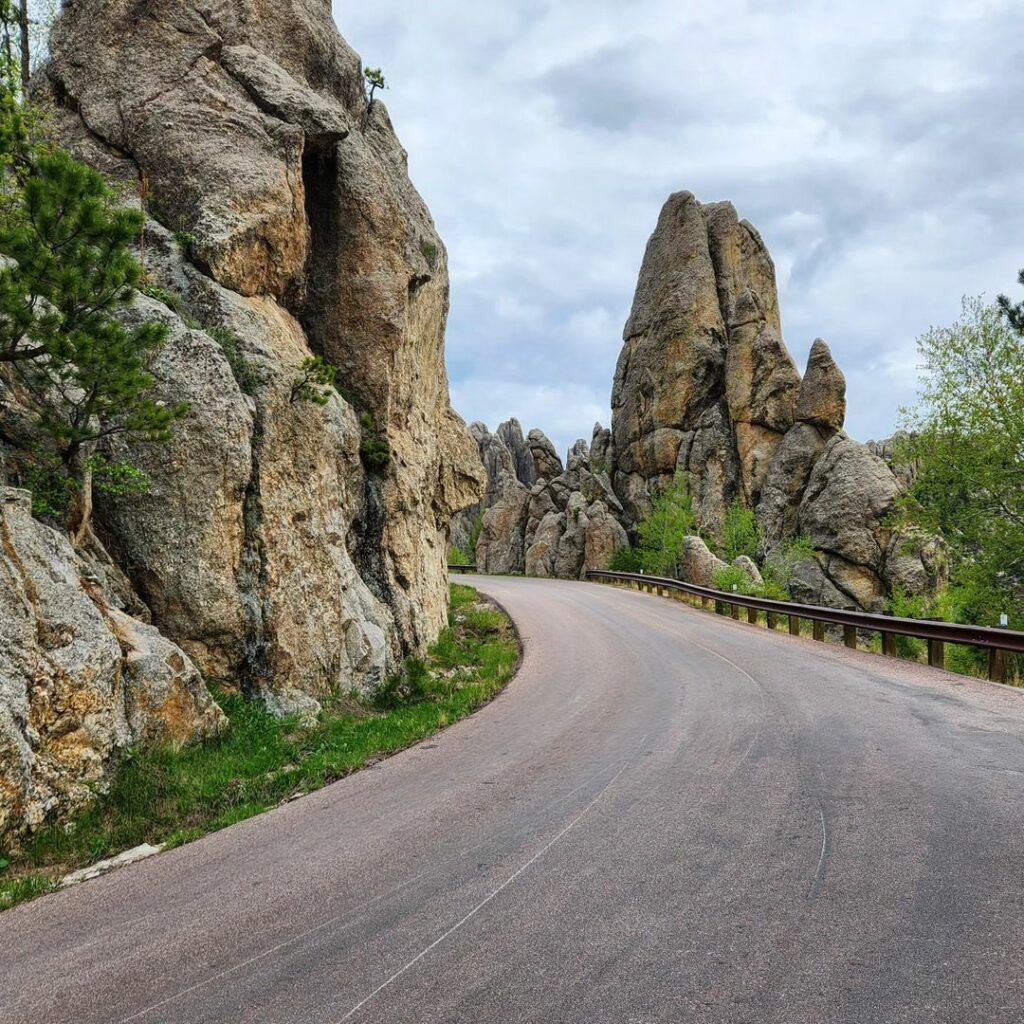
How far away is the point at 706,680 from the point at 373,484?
8.14 meters

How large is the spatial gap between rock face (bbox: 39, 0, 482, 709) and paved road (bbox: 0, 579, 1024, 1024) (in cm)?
396

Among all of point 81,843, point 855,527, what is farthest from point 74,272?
point 855,527

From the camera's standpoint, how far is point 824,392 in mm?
43031

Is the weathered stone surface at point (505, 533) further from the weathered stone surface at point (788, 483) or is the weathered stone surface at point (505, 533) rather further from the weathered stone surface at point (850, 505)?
the weathered stone surface at point (850, 505)

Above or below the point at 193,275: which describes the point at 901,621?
below

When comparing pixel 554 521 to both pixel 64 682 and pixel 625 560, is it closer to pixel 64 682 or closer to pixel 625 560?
pixel 625 560

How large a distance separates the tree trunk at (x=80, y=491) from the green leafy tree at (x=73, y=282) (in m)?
0.52

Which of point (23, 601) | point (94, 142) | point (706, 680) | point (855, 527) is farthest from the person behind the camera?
point (855, 527)

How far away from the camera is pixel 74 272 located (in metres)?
6.18

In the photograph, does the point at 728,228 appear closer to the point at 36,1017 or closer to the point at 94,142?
the point at 94,142

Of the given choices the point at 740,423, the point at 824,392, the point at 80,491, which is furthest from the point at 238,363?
the point at 740,423

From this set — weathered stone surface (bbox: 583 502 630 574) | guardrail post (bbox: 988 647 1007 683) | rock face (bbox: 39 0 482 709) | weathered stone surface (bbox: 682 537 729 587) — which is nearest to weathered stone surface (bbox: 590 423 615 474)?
weathered stone surface (bbox: 583 502 630 574)

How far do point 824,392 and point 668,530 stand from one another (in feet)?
44.7

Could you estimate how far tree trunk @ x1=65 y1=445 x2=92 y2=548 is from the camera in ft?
26.3
